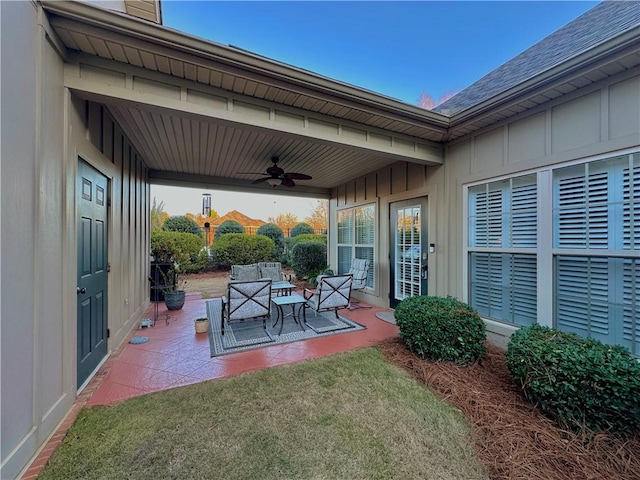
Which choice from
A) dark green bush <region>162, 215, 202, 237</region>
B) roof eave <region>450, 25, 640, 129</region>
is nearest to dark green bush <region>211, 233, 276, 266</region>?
dark green bush <region>162, 215, 202, 237</region>

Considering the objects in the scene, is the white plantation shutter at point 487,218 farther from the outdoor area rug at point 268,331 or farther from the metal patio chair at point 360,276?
the metal patio chair at point 360,276

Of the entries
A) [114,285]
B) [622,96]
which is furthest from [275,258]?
[622,96]

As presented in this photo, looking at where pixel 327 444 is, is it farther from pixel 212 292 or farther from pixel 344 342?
pixel 212 292

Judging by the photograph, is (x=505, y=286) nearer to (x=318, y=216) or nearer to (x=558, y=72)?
(x=558, y=72)

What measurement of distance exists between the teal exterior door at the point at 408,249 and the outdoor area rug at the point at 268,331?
54.5 inches

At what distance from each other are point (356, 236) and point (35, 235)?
597cm

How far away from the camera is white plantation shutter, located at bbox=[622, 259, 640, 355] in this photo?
96.1 inches

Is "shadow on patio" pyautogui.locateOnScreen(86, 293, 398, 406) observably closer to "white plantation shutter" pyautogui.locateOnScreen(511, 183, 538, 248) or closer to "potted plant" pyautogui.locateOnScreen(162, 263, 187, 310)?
"potted plant" pyautogui.locateOnScreen(162, 263, 187, 310)

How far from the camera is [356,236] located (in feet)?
23.0

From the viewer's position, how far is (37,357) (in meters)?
1.82

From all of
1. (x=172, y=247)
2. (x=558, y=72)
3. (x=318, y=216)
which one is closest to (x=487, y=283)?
(x=558, y=72)

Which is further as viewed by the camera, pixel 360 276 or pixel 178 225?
pixel 178 225

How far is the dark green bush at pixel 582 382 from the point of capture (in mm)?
1868

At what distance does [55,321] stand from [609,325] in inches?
198
